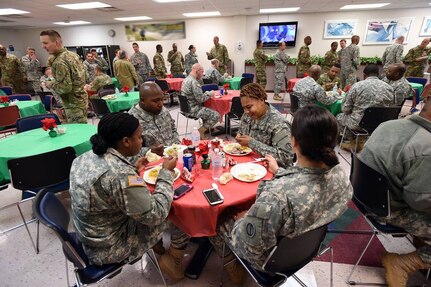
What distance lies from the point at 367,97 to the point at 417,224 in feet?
7.65

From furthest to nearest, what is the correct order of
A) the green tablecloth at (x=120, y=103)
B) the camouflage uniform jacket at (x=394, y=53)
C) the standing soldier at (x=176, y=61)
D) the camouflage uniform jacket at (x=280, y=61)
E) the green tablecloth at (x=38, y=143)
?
the standing soldier at (x=176, y=61) → the camouflage uniform jacket at (x=280, y=61) → the camouflage uniform jacket at (x=394, y=53) → the green tablecloth at (x=120, y=103) → the green tablecloth at (x=38, y=143)

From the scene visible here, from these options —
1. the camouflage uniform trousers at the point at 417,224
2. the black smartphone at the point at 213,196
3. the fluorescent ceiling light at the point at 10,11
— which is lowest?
the camouflage uniform trousers at the point at 417,224

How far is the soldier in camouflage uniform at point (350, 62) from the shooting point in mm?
7451

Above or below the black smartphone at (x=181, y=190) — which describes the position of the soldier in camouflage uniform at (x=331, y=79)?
above

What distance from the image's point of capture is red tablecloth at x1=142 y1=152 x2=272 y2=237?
1457 mm

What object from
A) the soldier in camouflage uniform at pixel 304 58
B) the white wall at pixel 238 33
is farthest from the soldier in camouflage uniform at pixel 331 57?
the white wall at pixel 238 33

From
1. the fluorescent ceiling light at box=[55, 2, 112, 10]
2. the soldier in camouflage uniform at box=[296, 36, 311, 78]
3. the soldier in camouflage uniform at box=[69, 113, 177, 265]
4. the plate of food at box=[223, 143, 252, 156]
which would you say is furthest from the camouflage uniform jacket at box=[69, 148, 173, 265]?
the soldier in camouflage uniform at box=[296, 36, 311, 78]

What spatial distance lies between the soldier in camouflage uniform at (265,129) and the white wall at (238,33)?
818cm

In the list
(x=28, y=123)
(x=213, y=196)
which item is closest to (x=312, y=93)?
(x=213, y=196)

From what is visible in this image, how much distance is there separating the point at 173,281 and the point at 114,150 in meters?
1.22

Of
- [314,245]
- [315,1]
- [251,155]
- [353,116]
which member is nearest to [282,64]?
[315,1]

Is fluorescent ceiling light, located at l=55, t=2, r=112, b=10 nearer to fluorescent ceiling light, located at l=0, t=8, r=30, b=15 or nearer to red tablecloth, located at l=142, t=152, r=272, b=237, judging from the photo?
fluorescent ceiling light, located at l=0, t=8, r=30, b=15

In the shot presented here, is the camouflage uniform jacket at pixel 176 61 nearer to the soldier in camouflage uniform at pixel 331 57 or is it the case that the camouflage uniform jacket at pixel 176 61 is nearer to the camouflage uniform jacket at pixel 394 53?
the soldier in camouflage uniform at pixel 331 57

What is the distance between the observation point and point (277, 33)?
30.0 feet
